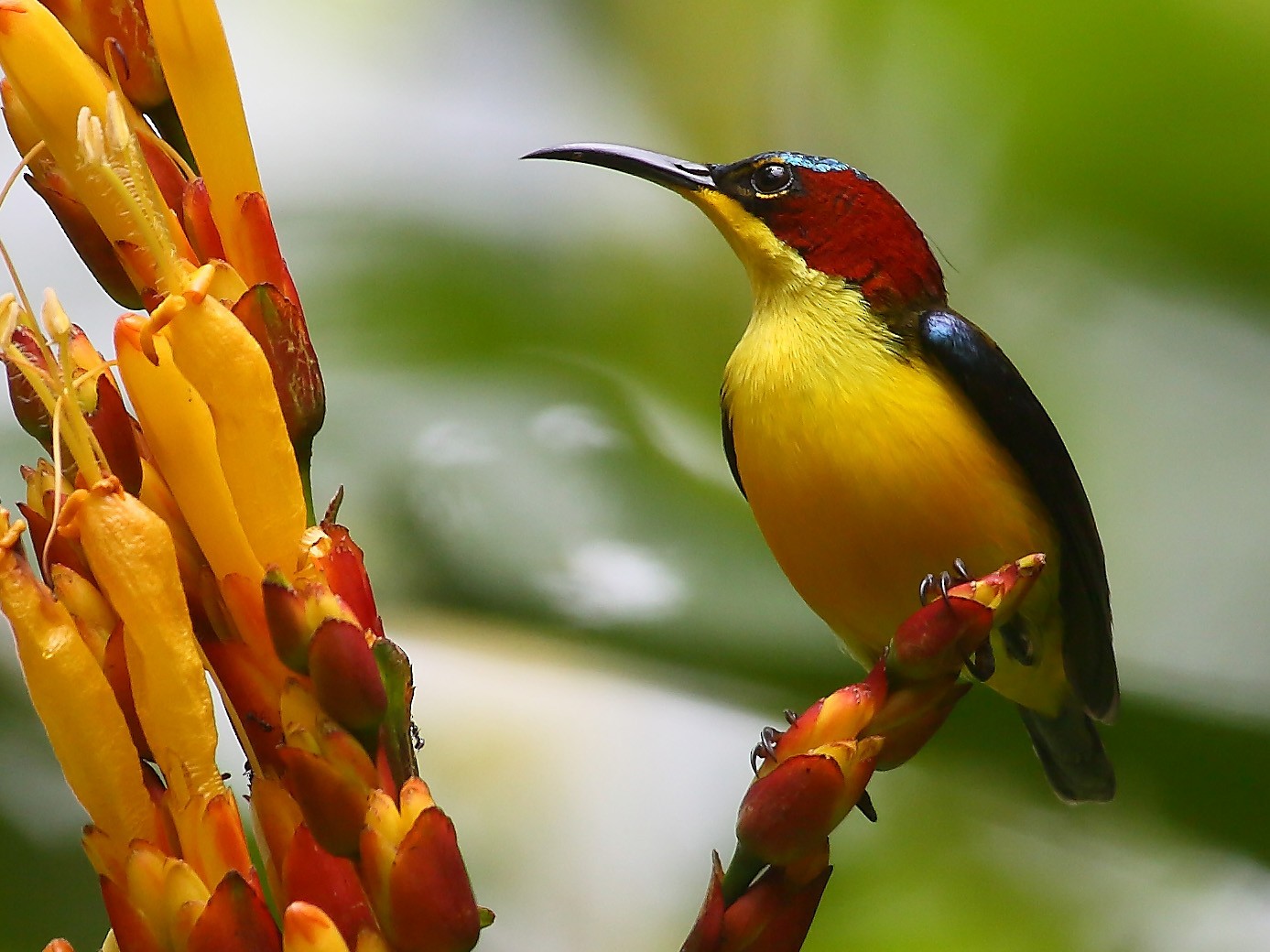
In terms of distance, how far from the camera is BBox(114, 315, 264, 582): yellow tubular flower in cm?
52

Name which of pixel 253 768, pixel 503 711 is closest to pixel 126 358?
pixel 253 768

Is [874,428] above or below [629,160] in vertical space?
below

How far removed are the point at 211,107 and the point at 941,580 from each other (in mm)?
687

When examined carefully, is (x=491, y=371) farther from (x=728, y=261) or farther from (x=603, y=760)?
(x=603, y=760)

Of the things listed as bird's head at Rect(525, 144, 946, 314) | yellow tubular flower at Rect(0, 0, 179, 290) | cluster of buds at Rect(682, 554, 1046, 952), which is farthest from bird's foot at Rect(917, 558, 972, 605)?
yellow tubular flower at Rect(0, 0, 179, 290)

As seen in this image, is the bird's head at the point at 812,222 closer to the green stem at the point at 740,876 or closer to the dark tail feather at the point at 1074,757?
the dark tail feather at the point at 1074,757

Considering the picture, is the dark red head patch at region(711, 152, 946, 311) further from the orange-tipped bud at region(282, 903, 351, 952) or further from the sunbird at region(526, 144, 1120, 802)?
the orange-tipped bud at region(282, 903, 351, 952)

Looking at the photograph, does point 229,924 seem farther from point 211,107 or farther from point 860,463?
point 860,463

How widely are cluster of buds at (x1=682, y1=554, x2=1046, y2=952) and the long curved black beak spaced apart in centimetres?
59

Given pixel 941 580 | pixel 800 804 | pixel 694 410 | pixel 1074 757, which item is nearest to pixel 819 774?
pixel 800 804

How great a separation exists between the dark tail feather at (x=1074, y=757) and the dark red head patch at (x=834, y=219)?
0.47 meters

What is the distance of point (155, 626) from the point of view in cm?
52

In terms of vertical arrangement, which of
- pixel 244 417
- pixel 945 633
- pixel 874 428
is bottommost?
pixel 874 428

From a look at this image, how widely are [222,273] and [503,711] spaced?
3.63 ft
